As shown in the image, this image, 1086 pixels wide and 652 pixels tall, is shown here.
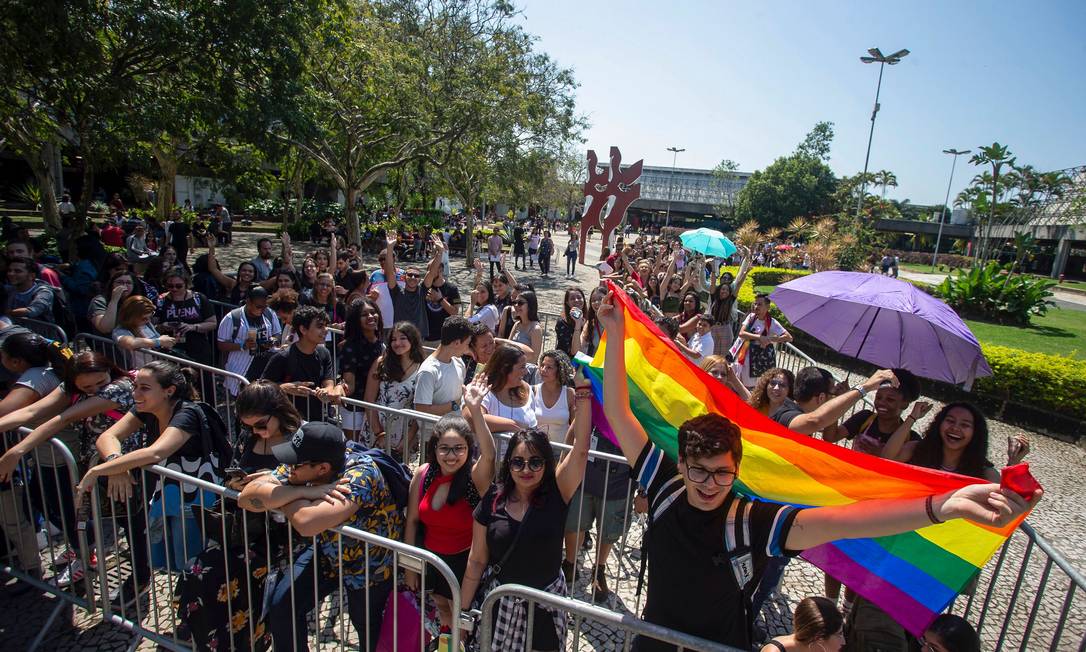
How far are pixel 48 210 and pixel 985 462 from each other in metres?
18.3

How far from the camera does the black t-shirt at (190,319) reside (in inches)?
241

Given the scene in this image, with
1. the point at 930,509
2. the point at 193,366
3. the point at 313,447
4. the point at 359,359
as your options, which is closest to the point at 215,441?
the point at 313,447

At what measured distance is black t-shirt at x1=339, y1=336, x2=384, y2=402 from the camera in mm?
5172

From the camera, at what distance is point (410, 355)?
16.2 feet

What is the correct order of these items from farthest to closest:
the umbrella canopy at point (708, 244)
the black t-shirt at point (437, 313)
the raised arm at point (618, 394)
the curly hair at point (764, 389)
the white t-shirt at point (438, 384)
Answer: the umbrella canopy at point (708, 244)
the black t-shirt at point (437, 313)
the white t-shirt at point (438, 384)
the curly hair at point (764, 389)
the raised arm at point (618, 394)

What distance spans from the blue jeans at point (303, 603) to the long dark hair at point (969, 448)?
11.1ft

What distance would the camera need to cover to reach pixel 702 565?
2244mm

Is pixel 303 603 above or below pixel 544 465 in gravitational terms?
below

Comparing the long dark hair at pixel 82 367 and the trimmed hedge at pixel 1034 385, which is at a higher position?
the long dark hair at pixel 82 367

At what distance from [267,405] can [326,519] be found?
916 mm

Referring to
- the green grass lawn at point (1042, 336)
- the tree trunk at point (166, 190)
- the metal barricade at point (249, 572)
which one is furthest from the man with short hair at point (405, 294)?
the tree trunk at point (166, 190)

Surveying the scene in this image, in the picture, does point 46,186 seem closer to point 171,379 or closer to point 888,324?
point 171,379

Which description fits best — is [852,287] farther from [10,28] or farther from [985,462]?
[10,28]

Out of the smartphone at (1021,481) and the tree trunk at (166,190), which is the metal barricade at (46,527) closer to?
the smartphone at (1021,481)
